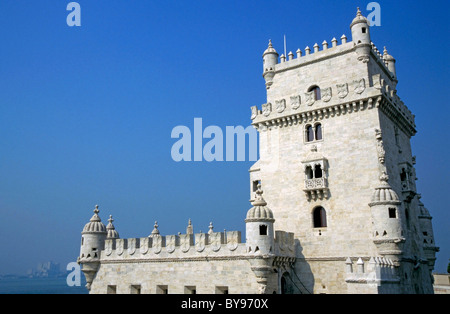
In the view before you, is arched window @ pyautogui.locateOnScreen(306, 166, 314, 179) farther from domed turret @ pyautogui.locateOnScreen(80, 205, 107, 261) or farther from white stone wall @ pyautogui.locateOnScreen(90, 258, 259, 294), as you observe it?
domed turret @ pyautogui.locateOnScreen(80, 205, 107, 261)

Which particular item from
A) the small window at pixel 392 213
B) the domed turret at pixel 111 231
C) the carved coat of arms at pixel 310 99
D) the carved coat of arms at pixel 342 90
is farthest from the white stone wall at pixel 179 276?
the carved coat of arms at pixel 342 90

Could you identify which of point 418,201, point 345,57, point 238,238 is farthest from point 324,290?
point 345,57

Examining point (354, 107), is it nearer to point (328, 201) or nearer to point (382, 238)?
point (328, 201)

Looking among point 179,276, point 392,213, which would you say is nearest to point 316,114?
point 392,213

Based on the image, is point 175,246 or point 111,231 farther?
point 111,231

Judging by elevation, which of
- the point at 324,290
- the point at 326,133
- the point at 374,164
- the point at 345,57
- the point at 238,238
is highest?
the point at 345,57

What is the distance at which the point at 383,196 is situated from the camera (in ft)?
88.7

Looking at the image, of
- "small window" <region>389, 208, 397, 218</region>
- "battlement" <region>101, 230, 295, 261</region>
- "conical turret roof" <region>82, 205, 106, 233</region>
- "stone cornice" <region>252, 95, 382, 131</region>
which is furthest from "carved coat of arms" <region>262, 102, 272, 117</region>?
"conical turret roof" <region>82, 205, 106, 233</region>

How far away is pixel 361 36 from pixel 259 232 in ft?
56.9

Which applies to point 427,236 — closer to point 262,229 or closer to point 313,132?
point 313,132

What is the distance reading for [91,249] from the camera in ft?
117

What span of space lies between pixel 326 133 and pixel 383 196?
6903mm

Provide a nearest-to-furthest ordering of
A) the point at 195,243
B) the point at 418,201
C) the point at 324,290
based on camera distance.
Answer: the point at 324,290, the point at 195,243, the point at 418,201
